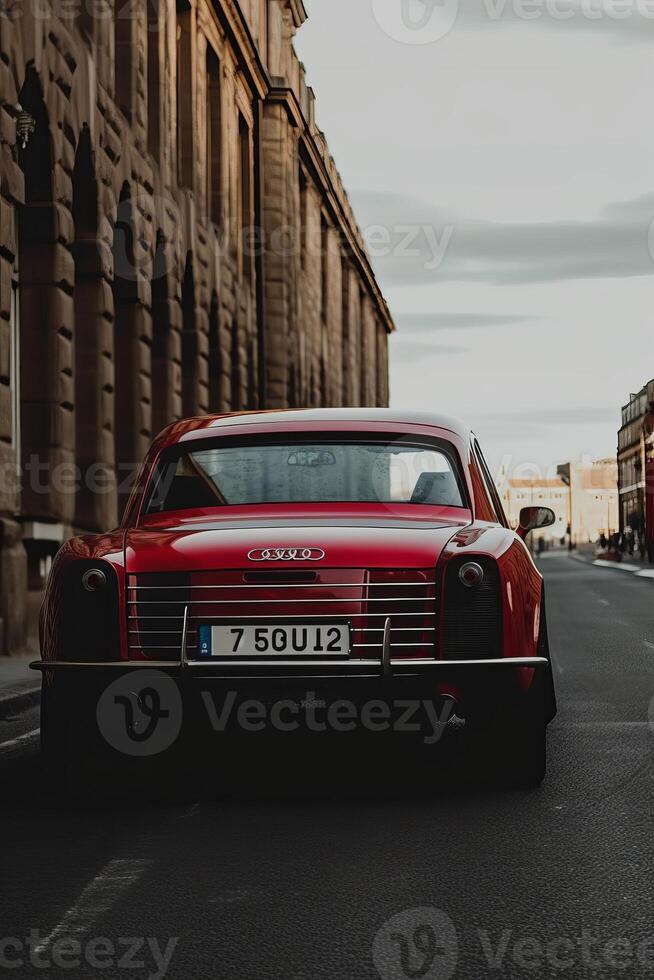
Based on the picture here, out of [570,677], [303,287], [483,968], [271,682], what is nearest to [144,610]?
[271,682]

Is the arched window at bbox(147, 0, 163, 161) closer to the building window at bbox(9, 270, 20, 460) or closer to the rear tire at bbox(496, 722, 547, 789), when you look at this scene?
the building window at bbox(9, 270, 20, 460)

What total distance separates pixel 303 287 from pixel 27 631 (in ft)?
113

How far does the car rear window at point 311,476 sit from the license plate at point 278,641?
3.54ft

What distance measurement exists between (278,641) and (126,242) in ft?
59.0

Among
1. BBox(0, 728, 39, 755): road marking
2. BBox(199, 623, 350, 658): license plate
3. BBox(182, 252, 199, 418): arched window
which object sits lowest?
BBox(0, 728, 39, 755): road marking

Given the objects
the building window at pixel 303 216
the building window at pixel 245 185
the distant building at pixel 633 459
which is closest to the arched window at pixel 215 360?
the building window at pixel 245 185

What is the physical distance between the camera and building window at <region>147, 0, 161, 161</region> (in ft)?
87.8

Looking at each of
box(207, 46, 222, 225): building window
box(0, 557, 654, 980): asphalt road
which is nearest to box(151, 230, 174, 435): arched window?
box(207, 46, 222, 225): building window

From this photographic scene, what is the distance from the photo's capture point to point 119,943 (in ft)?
14.1

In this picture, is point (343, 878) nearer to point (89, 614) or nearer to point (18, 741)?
point (89, 614)

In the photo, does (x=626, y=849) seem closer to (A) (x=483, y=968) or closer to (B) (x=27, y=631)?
(A) (x=483, y=968)

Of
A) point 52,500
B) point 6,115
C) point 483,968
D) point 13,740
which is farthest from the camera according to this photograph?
point 52,500

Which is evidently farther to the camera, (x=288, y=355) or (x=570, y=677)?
(x=288, y=355)

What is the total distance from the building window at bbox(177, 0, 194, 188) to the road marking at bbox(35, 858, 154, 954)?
1069 inches
